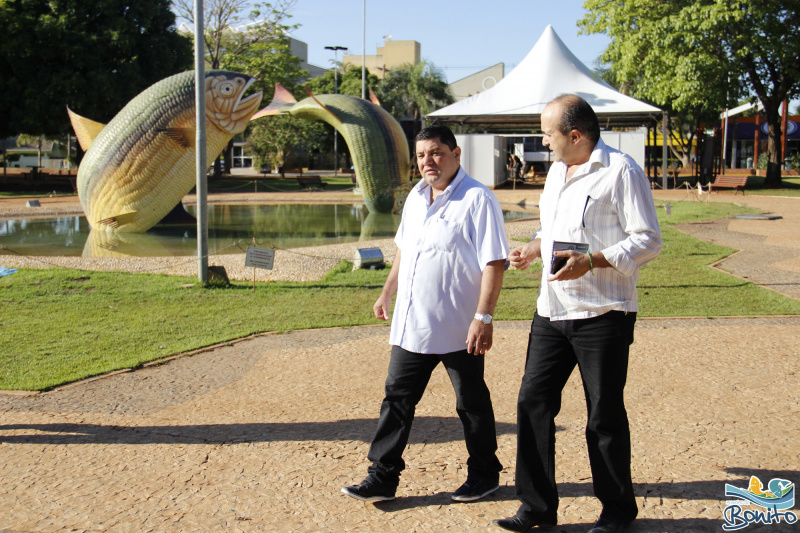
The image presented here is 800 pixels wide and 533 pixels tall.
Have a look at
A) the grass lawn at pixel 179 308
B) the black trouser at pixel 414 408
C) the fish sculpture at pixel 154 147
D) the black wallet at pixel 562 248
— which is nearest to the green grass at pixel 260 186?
the fish sculpture at pixel 154 147

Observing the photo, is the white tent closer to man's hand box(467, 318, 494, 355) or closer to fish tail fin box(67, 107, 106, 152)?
fish tail fin box(67, 107, 106, 152)

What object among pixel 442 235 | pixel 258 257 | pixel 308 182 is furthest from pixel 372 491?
pixel 308 182

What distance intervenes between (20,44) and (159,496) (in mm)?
29592

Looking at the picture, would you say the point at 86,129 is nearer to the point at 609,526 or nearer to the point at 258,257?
the point at 258,257

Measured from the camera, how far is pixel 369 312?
759cm

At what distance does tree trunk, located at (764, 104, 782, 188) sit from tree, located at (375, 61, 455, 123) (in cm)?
2631

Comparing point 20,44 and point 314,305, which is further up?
point 20,44

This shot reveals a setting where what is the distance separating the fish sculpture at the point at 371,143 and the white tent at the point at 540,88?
781 centimetres

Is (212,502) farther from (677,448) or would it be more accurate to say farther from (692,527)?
(677,448)

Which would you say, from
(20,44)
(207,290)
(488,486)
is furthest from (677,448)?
(20,44)

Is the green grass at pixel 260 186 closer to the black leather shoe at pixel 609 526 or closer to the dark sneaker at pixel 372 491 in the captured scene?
the dark sneaker at pixel 372 491

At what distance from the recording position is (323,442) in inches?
156

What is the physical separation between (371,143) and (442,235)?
1550 centimetres

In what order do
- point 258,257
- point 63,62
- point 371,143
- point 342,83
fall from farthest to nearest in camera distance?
point 342,83
point 63,62
point 371,143
point 258,257
